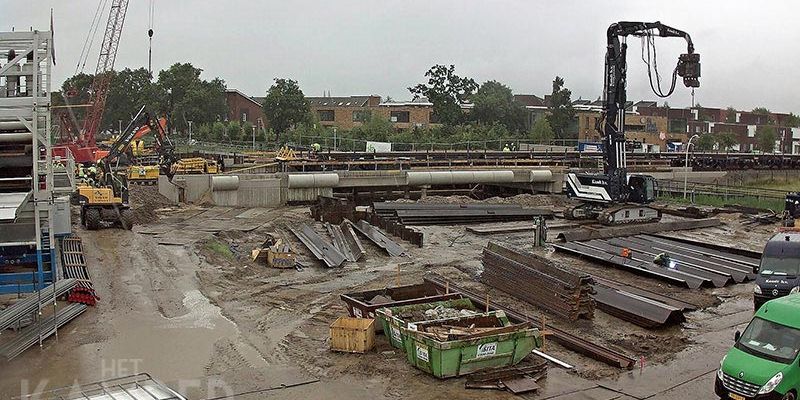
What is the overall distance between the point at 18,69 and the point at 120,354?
21.5ft

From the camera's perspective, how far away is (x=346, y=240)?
30.8m

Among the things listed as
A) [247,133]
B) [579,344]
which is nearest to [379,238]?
[579,344]

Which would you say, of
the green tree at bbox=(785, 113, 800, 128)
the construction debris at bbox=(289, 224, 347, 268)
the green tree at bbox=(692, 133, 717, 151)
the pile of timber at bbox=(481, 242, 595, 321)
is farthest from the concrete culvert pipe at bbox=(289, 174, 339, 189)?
the green tree at bbox=(785, 113, 800, 128)

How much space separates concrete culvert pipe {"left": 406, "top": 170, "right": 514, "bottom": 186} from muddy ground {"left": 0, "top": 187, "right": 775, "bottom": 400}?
1764 cm

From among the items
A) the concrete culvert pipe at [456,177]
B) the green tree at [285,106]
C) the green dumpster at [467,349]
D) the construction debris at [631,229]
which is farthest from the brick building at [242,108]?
the green dumpster at [467,349]

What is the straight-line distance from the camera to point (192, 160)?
147 ft

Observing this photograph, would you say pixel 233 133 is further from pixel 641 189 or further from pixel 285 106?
pixel 641 189

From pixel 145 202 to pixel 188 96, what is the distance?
61091mm

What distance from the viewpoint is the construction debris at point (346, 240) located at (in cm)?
2809

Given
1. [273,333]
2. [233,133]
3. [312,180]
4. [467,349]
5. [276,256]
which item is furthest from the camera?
[233,133]

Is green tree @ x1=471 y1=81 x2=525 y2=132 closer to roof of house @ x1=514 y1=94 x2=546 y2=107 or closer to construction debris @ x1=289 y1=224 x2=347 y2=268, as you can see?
roof of house @ x1=514 y1=94 x2=546 y2=107

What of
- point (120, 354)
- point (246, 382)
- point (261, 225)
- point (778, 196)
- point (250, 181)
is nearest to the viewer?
point (246, 382)

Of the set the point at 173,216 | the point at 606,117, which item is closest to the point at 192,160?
the point at 173,216

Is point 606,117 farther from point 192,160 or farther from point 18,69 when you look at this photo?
point 18,69
